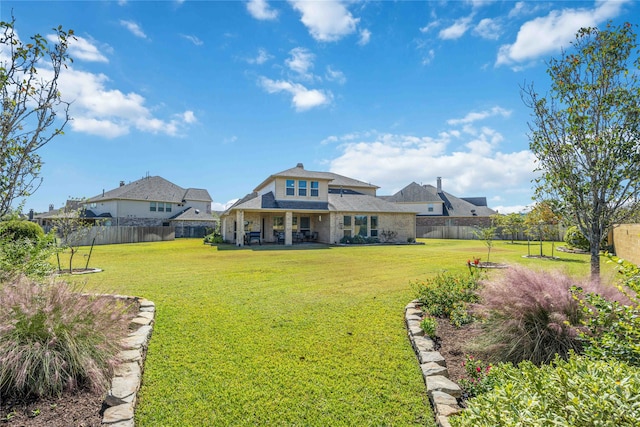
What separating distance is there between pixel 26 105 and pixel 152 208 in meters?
36.6

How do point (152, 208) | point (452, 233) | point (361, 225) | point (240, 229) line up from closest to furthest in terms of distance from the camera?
point (240, 229), point (361, 225), point (452, 233), point (152, 208)

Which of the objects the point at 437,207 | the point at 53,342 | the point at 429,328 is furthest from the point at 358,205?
the point at 53,342

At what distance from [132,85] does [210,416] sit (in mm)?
11402

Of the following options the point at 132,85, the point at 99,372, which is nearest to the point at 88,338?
the point at 99,372

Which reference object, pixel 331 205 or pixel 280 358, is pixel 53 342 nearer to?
pixel 280 358

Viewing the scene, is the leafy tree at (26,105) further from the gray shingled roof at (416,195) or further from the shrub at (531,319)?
the gray shingled roof at (416,195)

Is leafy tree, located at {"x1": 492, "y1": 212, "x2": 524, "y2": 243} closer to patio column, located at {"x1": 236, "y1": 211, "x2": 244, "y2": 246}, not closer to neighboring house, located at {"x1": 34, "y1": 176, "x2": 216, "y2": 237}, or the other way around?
patio column, located at {"x1": 236, "y1": 211, "x2": 244, "y2": 246}

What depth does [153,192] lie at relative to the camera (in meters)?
37.2

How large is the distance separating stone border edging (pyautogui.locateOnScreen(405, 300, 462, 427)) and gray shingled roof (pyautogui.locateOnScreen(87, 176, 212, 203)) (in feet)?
124

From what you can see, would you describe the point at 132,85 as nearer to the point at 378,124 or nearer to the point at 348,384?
the point at 378,124

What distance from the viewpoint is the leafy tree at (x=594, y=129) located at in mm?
5320

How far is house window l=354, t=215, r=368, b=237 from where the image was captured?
23.4 meters

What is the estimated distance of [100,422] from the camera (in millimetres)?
2688

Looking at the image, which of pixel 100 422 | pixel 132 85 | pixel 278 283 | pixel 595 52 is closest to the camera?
pixel 100 422
